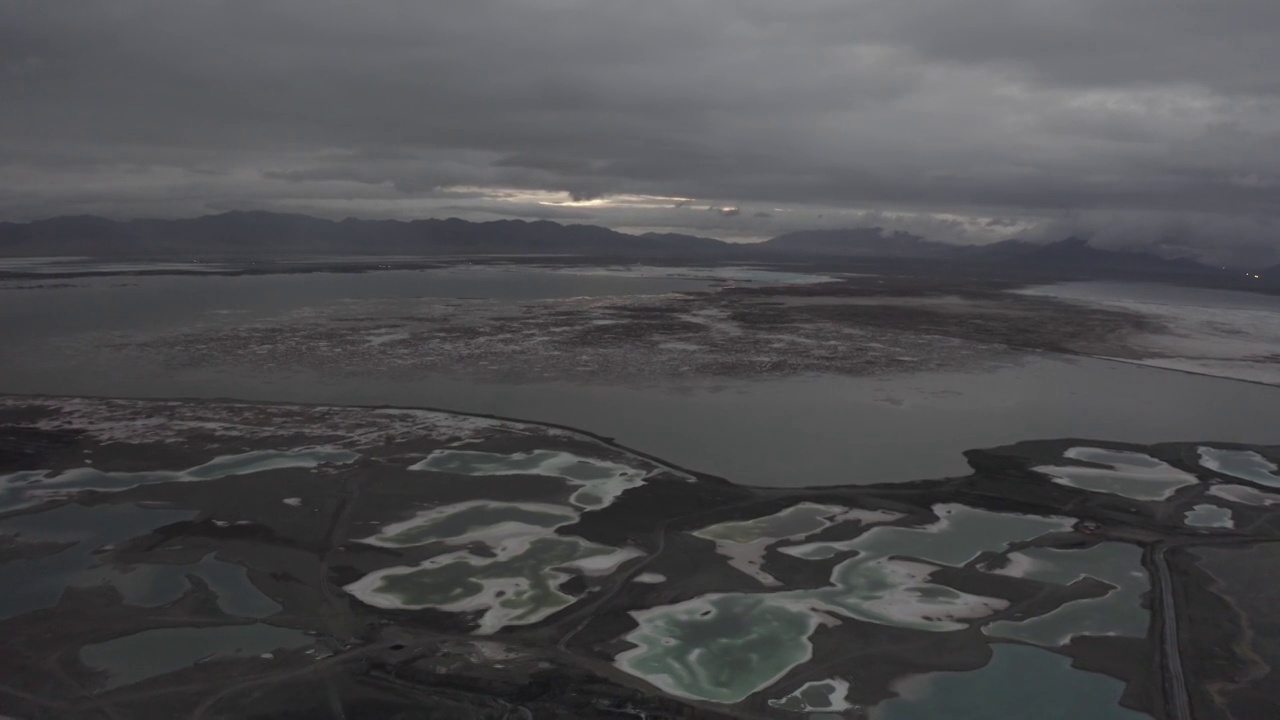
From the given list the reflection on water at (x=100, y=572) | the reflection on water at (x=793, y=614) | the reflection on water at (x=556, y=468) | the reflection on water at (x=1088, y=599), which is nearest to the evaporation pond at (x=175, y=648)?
the reflection on water at (x=100, y=572)

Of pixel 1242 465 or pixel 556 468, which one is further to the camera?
pixel 1242 465

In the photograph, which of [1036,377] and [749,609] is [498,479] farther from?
[1036,377]

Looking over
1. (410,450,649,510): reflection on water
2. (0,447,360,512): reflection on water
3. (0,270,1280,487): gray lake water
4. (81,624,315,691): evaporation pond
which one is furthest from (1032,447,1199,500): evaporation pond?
(0,447,360,512): reflection on water

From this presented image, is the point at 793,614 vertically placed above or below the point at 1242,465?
below

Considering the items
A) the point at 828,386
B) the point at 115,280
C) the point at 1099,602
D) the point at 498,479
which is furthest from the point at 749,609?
the point at 115,280

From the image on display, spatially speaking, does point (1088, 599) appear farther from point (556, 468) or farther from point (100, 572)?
point (100, 572)

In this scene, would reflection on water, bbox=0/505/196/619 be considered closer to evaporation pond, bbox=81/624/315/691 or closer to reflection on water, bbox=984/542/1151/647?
evaporation pond, bbox=81/624/315/691

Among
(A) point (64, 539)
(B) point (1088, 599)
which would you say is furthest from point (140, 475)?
(B) point (1088, 599)

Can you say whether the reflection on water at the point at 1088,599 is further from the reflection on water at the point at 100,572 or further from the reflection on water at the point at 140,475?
the reflection on water at the point at 140,475

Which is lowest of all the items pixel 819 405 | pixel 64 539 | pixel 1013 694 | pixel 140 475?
pixel 1013 694

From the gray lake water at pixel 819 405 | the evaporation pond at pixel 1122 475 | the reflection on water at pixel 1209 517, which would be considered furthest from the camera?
the gray lake water at pixel 819 405
